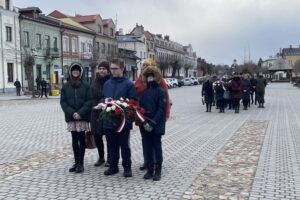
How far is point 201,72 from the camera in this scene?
417 ft

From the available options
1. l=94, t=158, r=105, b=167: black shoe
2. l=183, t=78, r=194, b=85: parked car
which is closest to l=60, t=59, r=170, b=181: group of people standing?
l=94, t=158, r=105, b=167: black shoe

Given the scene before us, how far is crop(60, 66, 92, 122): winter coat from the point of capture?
6.41 m

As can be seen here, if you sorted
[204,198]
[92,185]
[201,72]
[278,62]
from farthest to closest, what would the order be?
[201,72] < [278,62] < [92,185] < [204,198]

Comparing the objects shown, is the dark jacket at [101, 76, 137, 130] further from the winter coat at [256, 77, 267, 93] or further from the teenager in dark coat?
the winter coat at [256, 77, 267, 93]

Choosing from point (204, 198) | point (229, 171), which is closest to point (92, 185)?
point (204, 198)

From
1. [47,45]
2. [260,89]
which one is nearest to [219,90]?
[260,89]

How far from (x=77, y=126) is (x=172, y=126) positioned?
6444mm

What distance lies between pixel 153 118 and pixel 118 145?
79 centimetres

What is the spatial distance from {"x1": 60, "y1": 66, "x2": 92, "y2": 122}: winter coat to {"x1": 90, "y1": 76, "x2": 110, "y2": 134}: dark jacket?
107mm

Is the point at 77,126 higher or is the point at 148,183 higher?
the point at 77,126

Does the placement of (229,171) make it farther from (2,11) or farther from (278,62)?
(278,62)

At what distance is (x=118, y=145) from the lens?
20.7 ft

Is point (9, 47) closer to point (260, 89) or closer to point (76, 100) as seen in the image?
point (260, 89)

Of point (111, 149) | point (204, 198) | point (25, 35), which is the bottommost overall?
point (204, 198)
